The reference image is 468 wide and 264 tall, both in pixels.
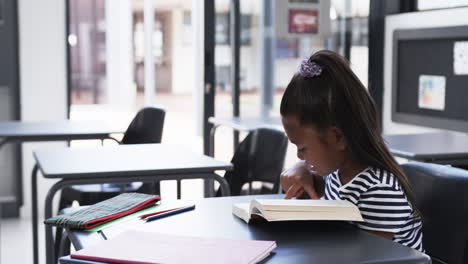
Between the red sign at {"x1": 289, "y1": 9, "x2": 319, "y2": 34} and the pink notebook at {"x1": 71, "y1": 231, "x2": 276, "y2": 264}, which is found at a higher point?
the red sign at {"x1": 289, "y1": 9, "x2": 319, "y2": 34}

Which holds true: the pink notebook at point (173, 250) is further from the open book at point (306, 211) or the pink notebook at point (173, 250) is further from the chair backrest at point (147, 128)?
the chair backrest at point (147, 128)

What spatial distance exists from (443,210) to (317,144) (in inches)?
13.6

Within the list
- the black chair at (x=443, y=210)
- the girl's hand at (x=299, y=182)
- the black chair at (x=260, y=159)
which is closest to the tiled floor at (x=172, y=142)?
the black chair at (x=260, y=159)

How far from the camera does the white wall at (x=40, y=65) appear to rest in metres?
5.04

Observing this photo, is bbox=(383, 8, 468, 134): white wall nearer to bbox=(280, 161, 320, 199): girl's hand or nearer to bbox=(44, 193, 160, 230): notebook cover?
bbox=(280, 161, 320, 199): girl's hand

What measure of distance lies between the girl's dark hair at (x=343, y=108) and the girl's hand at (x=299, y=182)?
11.2 inches

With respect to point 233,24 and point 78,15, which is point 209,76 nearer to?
point 233,24

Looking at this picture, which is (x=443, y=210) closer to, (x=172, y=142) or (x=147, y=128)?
(x=147, y=128)

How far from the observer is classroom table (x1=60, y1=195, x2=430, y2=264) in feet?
4.19

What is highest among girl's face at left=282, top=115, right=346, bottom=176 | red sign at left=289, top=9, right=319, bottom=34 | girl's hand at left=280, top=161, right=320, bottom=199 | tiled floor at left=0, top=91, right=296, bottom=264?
red sign at left=289, top=9, right=319, bottom=34

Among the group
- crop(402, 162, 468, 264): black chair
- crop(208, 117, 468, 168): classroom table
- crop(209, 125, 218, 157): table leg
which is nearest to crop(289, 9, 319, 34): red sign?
crop(209, 125, 218, 157): table leg

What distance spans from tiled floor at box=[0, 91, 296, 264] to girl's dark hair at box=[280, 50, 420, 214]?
2.52 ft

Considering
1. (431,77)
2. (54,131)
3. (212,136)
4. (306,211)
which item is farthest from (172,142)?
(306,211)

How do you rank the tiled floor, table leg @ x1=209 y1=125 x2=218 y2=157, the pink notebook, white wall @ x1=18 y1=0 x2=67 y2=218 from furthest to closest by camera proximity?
white wall @ x1=18 y1=0 x2=67 y2=218 < table leg @ x1=209 y1=125 x2=218 y2=157 < the tiled floor < the pink notebook
